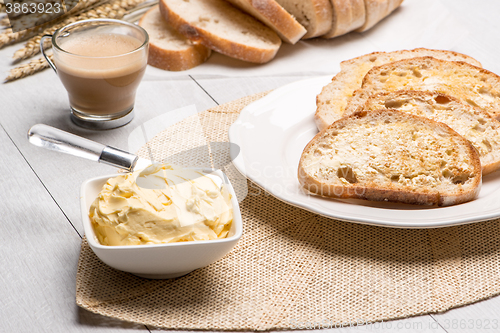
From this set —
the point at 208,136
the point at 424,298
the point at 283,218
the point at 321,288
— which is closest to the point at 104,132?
the point at 208,136

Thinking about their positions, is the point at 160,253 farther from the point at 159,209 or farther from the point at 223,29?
the point at 223,29

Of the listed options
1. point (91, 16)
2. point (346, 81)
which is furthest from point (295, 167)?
point (91, 16)

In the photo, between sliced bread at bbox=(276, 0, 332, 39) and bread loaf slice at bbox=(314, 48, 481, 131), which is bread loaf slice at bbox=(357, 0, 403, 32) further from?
bread loaf slice at bbox=(314, 48, 481, 131)

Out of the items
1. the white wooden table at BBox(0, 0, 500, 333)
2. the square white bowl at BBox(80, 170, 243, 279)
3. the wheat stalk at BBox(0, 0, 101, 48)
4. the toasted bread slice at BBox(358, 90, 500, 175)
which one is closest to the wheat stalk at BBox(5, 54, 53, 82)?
the white wooden table at BBox(0, 0, 500, 333)

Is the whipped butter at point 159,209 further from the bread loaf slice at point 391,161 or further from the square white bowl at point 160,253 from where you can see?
the bread loaf slice at point 391,161

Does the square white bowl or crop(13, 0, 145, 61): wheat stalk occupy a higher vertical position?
the square white bowl

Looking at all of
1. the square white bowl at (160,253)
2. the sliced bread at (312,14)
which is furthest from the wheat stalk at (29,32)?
the square white bowl at (160,253)
